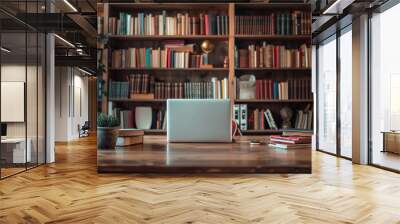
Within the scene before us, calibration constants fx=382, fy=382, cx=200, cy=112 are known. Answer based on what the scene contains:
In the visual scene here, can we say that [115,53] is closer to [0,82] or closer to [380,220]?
[380,220]

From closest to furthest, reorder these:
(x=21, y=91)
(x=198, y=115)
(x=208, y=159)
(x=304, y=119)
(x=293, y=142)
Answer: (x=208, y=159)
(x=293, y=142)
(x=198, y=115)
(x=304, y=119)
(x=21, y=91)

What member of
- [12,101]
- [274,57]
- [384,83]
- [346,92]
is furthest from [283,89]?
[346,92]

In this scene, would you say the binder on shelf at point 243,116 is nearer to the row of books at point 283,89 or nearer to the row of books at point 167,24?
the row of books at point 283,89

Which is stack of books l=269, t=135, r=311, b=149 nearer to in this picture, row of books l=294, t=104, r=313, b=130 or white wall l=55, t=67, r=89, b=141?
row of books l=294, t=104, r=313, b=130

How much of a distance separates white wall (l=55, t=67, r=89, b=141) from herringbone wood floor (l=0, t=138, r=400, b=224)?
7.22 m

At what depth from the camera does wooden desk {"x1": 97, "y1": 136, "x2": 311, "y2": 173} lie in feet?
5.28

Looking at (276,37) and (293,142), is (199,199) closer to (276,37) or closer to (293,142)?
(293,142)

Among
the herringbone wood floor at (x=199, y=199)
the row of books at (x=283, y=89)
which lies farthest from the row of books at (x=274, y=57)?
the herringbone wood floor at (x=199, y=199)

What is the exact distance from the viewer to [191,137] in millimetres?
2078

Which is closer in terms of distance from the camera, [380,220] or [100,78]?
[380,220]

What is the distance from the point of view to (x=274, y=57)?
242 cm

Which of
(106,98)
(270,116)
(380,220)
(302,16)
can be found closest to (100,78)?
(106,98)

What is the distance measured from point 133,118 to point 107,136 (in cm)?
63

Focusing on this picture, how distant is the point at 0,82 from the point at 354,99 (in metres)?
4.74
